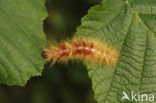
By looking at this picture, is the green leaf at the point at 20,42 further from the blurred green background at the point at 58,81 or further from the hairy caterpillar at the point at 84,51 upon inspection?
the blurred green background at the point at 58,81

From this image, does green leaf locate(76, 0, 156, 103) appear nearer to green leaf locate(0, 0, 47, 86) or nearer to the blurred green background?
green leaf locate(0, 0, 47, 86)

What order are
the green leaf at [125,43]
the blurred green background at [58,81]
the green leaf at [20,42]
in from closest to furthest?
the green leaf at [20,42] < the green leaf at [125,43] < the blurred green background at [58,81]

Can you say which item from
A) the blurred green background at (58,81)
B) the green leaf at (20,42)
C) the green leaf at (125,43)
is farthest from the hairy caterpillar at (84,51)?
the blurred green background at (58,81)

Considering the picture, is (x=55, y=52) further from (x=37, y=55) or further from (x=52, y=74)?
(x=52, y=74)

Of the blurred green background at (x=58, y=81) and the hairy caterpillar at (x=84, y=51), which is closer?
the hairy caterpillar at (x=84, y=51)

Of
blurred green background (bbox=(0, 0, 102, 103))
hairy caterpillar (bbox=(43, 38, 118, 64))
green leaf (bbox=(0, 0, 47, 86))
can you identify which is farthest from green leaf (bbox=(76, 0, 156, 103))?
blurred green background (bbox=(0, 0, 102, 103))
